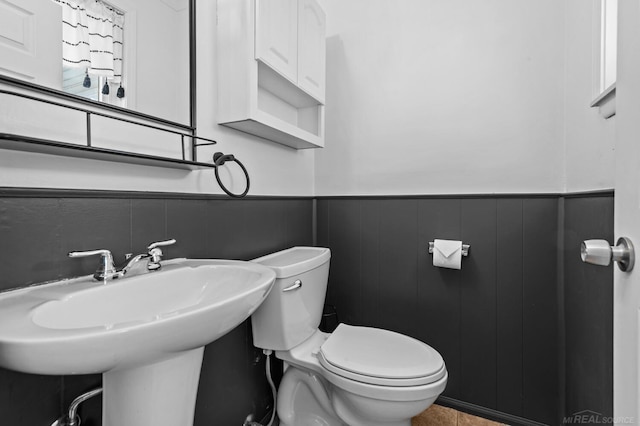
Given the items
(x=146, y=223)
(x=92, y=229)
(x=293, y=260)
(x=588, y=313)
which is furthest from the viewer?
(x=293, y=260)

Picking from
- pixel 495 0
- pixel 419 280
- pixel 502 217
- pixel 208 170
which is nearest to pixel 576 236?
pixel 502 217

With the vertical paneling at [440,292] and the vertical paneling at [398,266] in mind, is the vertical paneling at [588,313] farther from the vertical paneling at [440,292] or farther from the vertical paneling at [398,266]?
the vertical paneling at [398,266]

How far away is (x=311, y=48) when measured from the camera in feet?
4.84

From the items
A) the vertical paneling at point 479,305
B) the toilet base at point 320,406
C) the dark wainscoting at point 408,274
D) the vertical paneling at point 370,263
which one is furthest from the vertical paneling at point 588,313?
the vertical paneling at point 370,263

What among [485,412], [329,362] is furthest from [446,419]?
[329,362]

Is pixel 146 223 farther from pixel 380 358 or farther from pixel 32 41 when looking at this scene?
pixel 380 358

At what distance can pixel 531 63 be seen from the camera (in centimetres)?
137

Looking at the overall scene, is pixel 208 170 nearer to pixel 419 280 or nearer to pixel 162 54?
pixel 162 54

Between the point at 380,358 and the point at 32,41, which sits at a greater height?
the point at 32,41

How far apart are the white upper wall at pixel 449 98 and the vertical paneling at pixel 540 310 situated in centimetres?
14

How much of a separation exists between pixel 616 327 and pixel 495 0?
62.6 inches

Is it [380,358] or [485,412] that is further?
[485,412]

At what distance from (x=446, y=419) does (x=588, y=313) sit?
847 millimetres

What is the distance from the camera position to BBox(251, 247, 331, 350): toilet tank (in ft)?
3.76
